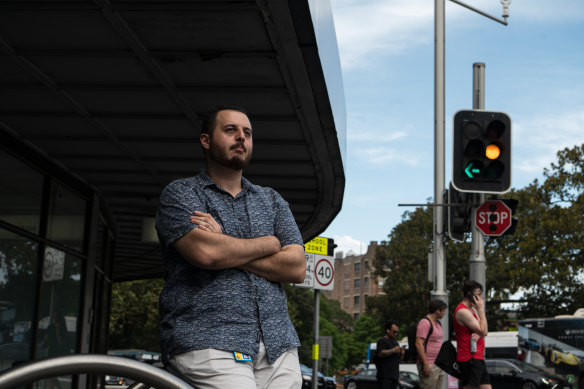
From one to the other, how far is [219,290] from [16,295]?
6172 mm

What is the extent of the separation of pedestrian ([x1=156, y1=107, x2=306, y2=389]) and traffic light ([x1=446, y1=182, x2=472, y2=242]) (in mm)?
6513

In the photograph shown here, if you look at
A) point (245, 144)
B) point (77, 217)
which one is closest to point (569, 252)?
point (77, 217)

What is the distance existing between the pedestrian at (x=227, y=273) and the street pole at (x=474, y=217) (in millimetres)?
6321

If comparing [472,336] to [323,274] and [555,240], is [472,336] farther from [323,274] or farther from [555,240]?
[555,240]

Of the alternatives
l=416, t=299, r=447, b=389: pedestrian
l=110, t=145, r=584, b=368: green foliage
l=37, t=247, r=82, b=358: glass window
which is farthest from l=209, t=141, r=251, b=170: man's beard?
l=110, t=145, r=584, b=368: green foliage

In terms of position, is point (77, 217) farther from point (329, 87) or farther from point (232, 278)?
point (232, 278)

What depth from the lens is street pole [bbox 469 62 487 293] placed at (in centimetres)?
931

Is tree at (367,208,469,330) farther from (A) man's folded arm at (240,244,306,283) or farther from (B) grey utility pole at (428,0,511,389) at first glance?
(A) man's folded arm at (240,244,306,283)

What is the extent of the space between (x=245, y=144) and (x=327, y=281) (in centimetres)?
1136

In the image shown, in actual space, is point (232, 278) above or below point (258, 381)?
above

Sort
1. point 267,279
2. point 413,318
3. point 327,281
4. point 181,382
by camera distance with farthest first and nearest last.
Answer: point 413,318 < point 327,281 < point 267,279 < point 181,382

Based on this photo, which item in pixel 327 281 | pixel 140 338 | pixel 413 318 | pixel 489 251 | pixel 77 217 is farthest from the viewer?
pixel 140 338

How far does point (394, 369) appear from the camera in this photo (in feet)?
40.0

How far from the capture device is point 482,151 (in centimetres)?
848
